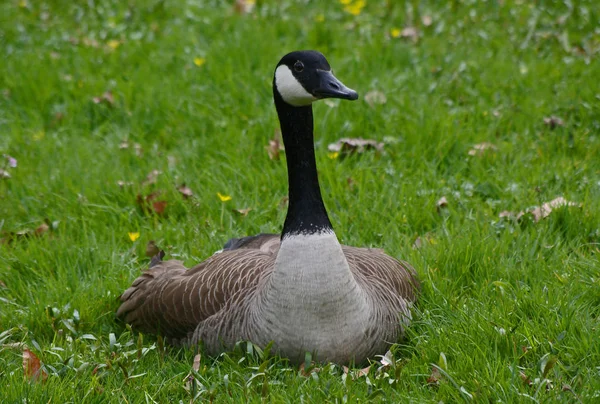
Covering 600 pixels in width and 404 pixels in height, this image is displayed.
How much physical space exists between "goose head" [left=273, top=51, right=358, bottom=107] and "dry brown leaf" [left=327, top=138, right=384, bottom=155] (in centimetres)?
218

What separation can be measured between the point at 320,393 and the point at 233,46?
4785 millimetres

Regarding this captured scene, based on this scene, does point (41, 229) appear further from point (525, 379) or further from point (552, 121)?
point (552, 121)

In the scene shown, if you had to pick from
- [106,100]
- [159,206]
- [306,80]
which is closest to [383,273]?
[306,80]

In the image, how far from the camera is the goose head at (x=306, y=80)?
3.66 m

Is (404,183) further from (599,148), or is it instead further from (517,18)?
(517,18)

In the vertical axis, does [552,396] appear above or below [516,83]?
below

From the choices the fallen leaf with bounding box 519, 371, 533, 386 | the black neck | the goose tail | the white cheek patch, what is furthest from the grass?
the white cheek patch

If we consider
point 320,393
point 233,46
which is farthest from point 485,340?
point 233,46

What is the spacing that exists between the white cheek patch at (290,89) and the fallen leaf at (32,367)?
66.0 inches

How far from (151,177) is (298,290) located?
2578 mm

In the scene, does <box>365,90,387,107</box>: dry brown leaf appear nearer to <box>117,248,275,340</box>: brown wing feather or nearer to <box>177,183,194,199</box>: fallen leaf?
<box>177,183,194,199</box>: fallen leaf

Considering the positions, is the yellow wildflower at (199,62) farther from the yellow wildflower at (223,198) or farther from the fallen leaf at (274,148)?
the yellow wildflower at (223,198)

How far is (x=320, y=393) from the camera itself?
11.5 ft

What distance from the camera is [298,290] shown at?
3701 millimetres
